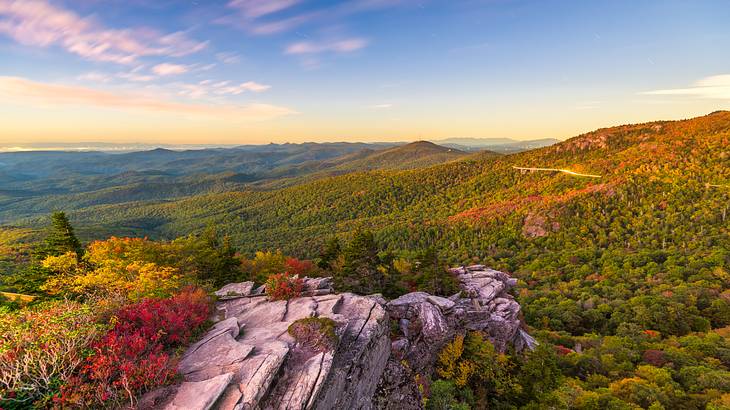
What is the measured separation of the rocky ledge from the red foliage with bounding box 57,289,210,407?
1218mm

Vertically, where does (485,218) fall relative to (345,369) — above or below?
below

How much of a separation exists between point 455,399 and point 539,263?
119149 millimetres

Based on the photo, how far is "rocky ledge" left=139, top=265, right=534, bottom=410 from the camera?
18078 mm

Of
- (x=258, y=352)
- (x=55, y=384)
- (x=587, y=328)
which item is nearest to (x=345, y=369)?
(x=258, y=352)

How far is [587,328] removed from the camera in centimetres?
8244

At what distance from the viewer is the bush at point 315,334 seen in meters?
22.6

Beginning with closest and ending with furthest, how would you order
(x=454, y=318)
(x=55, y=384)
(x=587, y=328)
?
(x=55, y=384) → (x=454, y=318) → (x=587, y=328)

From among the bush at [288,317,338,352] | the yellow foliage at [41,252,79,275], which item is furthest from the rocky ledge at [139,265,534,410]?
the yellow foliage at [41,252,79,275]

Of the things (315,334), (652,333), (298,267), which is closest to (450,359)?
(315,334)

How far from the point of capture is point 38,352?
1576 cm

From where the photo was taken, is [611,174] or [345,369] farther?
[611,174]

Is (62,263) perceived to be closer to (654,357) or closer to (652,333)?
(654,357)

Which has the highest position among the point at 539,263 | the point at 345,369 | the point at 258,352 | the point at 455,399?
the point at 258,352

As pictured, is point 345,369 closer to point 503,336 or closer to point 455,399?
point 455,399
